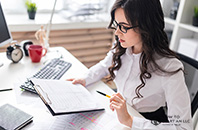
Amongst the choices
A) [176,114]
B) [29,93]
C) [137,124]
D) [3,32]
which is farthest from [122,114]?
[3,32]

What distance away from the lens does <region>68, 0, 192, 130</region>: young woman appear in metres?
Result: 0.81

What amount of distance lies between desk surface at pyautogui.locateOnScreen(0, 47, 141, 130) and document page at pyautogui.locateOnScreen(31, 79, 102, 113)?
77 mm

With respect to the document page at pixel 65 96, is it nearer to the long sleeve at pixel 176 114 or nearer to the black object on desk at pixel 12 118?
the black object on desk at pixel 12 118

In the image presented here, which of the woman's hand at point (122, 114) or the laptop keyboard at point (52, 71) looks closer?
the woman's hand at point (122, 114)

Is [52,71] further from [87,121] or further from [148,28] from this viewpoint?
[148,28]

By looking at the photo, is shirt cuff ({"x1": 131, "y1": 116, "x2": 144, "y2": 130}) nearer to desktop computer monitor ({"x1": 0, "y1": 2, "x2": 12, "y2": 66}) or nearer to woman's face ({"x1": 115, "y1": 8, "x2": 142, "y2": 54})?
woman's face ({"x1": 115, "y1": 8, "x2": 142, "y2": 54})

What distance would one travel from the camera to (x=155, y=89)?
964 millimetres

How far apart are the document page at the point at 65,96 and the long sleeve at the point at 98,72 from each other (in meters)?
0.11

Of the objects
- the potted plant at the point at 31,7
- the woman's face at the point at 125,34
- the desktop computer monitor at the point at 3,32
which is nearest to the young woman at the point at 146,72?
the woman's face at the point at 125,34

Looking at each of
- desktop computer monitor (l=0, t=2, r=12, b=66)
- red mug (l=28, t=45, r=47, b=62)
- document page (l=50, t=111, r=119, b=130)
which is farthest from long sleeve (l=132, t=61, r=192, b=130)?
desktop computer monitor (l=0, t=2, r=12, b=66)

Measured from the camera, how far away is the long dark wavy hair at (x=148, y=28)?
818mm

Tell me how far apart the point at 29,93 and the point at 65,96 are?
21cm

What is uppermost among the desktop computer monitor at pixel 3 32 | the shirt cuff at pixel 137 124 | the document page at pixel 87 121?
the desktop computer monitor at pixel 3 32

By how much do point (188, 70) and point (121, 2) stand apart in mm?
577
